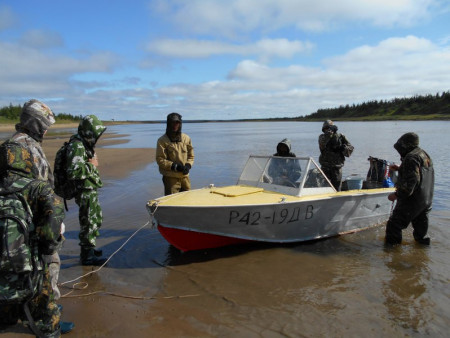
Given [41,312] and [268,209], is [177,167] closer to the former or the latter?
Answer: [268,209]

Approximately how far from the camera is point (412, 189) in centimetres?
548

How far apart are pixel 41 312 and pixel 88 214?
1.83 meters

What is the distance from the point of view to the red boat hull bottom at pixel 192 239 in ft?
16.2

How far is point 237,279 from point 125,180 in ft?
27.8

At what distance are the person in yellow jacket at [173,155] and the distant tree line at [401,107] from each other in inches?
3069

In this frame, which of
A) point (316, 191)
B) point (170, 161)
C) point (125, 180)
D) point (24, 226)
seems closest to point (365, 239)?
point (316, 191)

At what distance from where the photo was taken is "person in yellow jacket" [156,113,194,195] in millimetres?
5785

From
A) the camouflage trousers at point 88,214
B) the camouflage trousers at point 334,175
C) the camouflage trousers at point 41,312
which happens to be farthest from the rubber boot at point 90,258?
the camouflage trousers at point 334,175

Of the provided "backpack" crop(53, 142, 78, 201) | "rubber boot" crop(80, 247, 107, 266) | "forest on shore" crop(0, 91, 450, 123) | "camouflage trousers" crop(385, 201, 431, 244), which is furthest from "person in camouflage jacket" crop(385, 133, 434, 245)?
"forest on shore" crop(0, 91, 450, 123)

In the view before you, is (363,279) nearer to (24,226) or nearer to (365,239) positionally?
(365,239)

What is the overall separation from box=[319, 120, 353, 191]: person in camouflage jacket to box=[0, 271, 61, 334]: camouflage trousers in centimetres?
583

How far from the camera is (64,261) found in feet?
16.8

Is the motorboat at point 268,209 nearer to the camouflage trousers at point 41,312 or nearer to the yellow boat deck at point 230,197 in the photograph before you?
the yellow boat deck at point 230,197

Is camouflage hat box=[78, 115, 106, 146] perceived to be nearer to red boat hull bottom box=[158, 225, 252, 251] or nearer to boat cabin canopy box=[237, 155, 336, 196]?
red boat hull bottom box=[158, 225, 252, 251]
